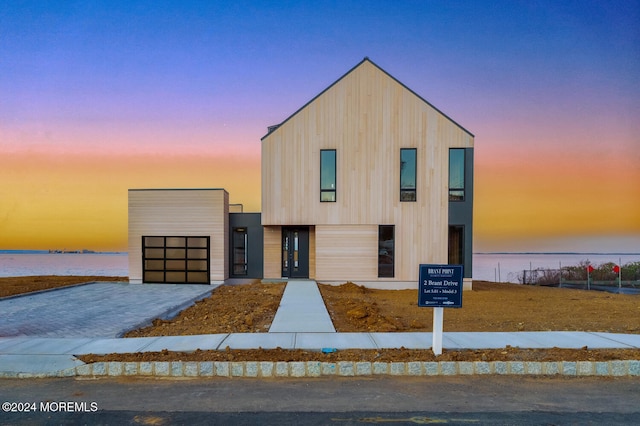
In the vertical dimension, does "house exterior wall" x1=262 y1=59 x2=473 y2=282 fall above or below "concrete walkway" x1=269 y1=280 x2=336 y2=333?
above

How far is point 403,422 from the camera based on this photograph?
13.5 ft

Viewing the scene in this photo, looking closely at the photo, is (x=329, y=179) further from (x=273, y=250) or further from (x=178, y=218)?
(x=178, y=218)

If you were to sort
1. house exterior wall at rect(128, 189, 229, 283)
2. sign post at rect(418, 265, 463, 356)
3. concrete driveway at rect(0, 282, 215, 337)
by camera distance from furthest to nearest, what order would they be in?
house exterior wall at rect(128, 189, 229, 283)
concrete driveway at rect(0, 282, 215, 337)
sign post at rect(418, 265, 463, 356)

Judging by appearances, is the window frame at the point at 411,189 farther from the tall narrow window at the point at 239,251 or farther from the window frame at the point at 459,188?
the tall narrow window at the point at 239,251

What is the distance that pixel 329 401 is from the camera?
4707mm

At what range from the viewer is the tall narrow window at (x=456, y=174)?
16.8 meters

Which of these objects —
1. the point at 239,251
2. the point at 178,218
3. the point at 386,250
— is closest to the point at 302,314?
the point at 386,250

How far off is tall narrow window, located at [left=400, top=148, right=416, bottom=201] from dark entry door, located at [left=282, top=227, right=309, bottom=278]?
4934 mm

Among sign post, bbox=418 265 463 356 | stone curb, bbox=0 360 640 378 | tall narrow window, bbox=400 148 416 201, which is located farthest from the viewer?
tall narrow window, bbox=400 148 416 201

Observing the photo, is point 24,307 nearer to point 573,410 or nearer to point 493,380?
point 493,380

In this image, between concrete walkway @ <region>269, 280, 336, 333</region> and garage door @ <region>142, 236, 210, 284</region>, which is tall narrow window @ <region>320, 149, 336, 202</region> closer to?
concrete walkway @ <region>269, 280, 336, 333</region>

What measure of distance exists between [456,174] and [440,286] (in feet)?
38.4

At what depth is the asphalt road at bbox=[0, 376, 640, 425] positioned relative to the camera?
4234 millimetres

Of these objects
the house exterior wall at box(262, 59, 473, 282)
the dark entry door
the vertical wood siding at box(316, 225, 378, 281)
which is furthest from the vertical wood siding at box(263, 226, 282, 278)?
the vertical wood siding at box(316, 225, 378, 281)
